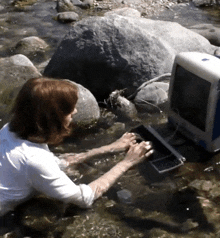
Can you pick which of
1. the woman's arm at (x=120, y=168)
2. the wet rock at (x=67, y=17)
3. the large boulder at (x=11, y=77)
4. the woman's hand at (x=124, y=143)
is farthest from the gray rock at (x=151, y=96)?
the wet rock at (x=67, y=17)

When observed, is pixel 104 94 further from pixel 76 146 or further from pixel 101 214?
pixel 101 214

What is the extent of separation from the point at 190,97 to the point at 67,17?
21.0 feet

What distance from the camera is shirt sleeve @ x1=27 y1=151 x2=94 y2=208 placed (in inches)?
102

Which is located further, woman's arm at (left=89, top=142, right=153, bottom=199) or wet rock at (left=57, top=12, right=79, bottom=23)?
wet rock at (left=57, top=12, right=79, bottom=23)

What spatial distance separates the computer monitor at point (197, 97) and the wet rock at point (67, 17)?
6.02 metres

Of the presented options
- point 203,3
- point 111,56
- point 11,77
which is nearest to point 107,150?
point 111,56

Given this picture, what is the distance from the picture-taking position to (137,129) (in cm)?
411

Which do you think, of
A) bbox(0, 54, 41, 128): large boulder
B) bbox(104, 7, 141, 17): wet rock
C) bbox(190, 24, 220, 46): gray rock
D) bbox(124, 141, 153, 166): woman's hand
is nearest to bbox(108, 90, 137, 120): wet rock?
bbox(0, 54, 41, 128): large boulder

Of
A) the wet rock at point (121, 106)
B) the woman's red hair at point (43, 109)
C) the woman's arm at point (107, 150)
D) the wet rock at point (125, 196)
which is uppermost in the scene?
the woman's red hair at point (43, 109)

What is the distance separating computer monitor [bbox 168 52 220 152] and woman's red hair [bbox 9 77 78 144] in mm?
1485

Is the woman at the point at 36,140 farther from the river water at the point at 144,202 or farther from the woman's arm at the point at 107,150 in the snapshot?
the woman's arm at the point at 107,150

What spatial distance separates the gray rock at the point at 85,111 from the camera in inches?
187

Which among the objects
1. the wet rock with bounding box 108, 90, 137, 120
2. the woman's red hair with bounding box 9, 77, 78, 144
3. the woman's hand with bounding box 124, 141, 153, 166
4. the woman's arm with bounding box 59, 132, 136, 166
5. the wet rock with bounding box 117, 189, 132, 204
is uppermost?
the woman's red hair with bounding box 9, 77, 78, 144

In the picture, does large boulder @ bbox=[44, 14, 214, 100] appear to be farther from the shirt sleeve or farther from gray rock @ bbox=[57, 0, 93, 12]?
gray rock @ bbox=[57, 0, 93, 12]
